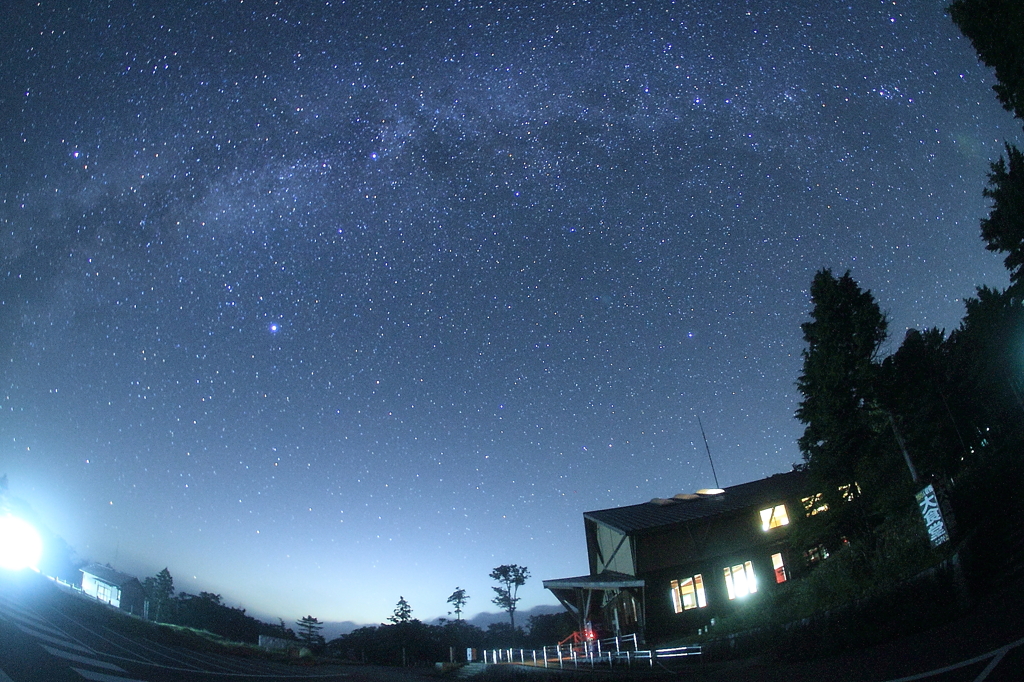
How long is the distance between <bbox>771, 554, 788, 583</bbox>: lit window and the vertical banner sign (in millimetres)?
14250

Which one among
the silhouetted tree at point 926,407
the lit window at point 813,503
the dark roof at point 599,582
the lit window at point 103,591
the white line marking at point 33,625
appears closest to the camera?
the white line marking at point 33,625

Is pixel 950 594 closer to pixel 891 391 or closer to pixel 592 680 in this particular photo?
pixel 592 680

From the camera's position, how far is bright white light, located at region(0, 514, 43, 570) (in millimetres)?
45719

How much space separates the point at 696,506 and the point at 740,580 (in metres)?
4.28

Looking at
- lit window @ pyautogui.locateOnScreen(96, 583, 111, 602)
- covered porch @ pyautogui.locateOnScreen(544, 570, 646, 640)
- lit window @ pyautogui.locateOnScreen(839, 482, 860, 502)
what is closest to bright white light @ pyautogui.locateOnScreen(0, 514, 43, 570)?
lit window @ pyautogui.locateOnScreen(96, 583, 111, 602)

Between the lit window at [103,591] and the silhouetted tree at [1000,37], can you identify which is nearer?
the silhouetted tree at [1000,37]

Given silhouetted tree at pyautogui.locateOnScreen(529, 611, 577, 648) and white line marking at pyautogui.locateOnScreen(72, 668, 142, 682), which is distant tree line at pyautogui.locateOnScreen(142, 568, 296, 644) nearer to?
silhouetted tree at pyautogui.locateOnScreen(529, 611, 577, 648)

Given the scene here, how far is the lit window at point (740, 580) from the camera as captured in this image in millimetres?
24922

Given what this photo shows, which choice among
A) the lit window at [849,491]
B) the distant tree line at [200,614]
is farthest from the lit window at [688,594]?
the distant tree line at [200,614]

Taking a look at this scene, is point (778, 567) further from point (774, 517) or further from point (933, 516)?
point (933, 516)

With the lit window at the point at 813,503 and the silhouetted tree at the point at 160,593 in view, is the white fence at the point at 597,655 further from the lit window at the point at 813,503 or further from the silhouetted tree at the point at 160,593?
the silhouetted tree at the point at 160,593

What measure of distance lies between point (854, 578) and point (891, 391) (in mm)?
11543

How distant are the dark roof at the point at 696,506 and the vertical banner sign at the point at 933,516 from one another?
12705 millimetres

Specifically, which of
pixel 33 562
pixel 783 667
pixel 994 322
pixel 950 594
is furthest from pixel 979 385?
pixel 33 562
